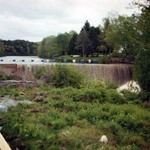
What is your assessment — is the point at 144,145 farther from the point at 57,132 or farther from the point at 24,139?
the point at 24,139

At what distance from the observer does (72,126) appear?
8.06m

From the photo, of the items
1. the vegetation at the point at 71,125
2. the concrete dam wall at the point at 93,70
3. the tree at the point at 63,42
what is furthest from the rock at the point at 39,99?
the tree at the point at 63,42

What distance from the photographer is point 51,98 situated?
39.1ft

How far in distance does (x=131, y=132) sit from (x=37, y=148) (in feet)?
8.81

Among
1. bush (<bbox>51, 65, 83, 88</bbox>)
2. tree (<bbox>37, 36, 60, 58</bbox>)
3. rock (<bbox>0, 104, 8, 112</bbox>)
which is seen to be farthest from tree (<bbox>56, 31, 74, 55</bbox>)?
rock (<bbox>0, 104, 8, 112</bbox>)

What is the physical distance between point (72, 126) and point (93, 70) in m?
16.5

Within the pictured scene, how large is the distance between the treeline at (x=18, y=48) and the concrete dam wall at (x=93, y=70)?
35712 millimetres

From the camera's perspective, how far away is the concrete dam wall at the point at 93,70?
1893cm

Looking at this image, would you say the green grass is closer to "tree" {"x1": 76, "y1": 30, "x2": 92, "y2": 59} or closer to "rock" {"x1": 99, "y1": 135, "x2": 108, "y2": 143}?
"rock" {"x1": 99, "y1": 135, "x2": 108, "y2": 143}

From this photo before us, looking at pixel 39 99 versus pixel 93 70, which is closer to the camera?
pixel 39 99

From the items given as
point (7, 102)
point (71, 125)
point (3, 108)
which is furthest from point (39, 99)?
point (71, 125)

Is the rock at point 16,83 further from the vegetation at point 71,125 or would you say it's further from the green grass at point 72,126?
the green grass at point 72,126

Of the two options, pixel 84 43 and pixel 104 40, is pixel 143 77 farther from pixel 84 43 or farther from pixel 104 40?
pixel 84 43

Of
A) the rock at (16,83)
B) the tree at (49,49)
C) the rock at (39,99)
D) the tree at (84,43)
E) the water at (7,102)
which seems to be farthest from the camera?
the tree at (49,49)
